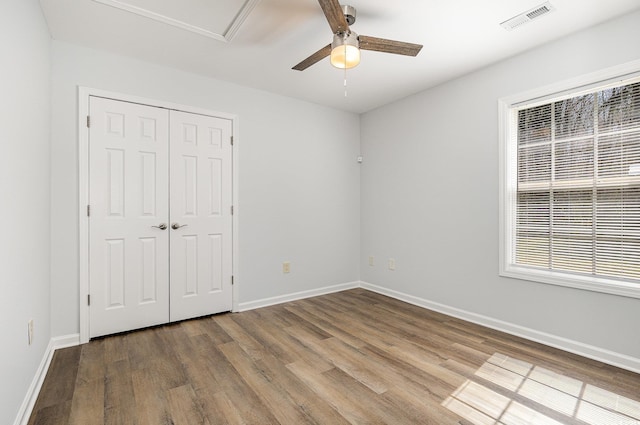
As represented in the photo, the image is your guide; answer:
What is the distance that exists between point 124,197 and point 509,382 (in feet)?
11.4

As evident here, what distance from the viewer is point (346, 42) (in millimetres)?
1973

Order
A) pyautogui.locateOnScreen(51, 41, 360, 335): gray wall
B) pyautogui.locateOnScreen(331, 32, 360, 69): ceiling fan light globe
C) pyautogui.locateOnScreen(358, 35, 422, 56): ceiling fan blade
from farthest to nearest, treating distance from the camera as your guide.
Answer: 1. pyautogui.locateOnScreen(51, 41, 360, 335): gray wall
2. pyautogui.locateOnScreen(358, 35, 422, 56): ceiling fan blade
3. pyautogui.locateOnScreen(331, 32, 360, 69): ceiling fan light globe

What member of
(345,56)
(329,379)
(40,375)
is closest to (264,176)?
(345,56)

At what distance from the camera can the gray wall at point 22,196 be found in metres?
1.49

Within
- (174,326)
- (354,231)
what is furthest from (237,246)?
(354,231)

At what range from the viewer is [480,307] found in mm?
3137

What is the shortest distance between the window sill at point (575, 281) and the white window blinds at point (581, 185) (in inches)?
2.4

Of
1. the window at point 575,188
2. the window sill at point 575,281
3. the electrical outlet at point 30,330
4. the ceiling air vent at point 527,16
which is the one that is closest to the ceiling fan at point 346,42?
the ceiling air vent at point 527,16

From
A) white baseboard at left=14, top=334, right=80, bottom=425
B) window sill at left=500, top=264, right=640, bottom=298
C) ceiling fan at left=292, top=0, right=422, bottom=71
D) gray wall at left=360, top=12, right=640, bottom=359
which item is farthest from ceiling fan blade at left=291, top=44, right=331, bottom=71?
white baseboard at left=14, top=334, right=80, bottom=425

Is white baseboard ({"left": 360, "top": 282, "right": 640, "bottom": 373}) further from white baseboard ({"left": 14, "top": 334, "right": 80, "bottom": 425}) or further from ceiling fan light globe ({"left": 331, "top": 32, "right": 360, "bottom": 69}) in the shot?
white baseboard ({"left": 14, "top": 334, "right": 80, "bottom": 425})

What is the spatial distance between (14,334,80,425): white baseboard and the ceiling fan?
9.02 feet

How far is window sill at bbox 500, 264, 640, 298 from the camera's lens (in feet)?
7.42

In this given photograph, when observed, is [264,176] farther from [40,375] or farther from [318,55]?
[40,375]

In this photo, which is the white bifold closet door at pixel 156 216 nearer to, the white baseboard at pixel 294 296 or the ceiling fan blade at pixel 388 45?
the white baseboard at pixel 294 296
